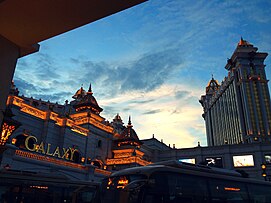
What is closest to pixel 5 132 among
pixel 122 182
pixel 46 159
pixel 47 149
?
pixel 122 182

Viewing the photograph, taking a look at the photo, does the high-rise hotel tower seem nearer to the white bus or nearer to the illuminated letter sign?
the illuminated letter sign

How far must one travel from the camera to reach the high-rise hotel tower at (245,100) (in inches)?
2858

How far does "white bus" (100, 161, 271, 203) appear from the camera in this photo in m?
8.83

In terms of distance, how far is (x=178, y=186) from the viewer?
365 inches

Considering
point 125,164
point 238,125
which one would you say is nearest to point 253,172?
point 125,164

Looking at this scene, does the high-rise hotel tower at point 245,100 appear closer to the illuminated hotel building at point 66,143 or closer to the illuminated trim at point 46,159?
the illuminated hotel building at point 66,143

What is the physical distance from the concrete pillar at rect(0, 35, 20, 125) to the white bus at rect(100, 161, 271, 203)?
19.4ft

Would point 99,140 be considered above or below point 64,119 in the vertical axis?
below

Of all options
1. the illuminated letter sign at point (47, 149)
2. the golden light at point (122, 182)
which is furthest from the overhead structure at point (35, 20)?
the illuminated letter sign at point (47, 149)

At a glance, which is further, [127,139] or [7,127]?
[127,139]

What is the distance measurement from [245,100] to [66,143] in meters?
64.4

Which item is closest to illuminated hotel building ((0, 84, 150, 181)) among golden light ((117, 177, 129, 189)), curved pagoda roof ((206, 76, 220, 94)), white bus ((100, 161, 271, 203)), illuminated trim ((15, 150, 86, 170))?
illuminated trim ((15, 150, 86, 170))

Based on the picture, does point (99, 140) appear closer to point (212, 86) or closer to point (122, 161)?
point (122, 161)

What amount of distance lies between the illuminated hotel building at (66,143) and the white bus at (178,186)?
8109mm
